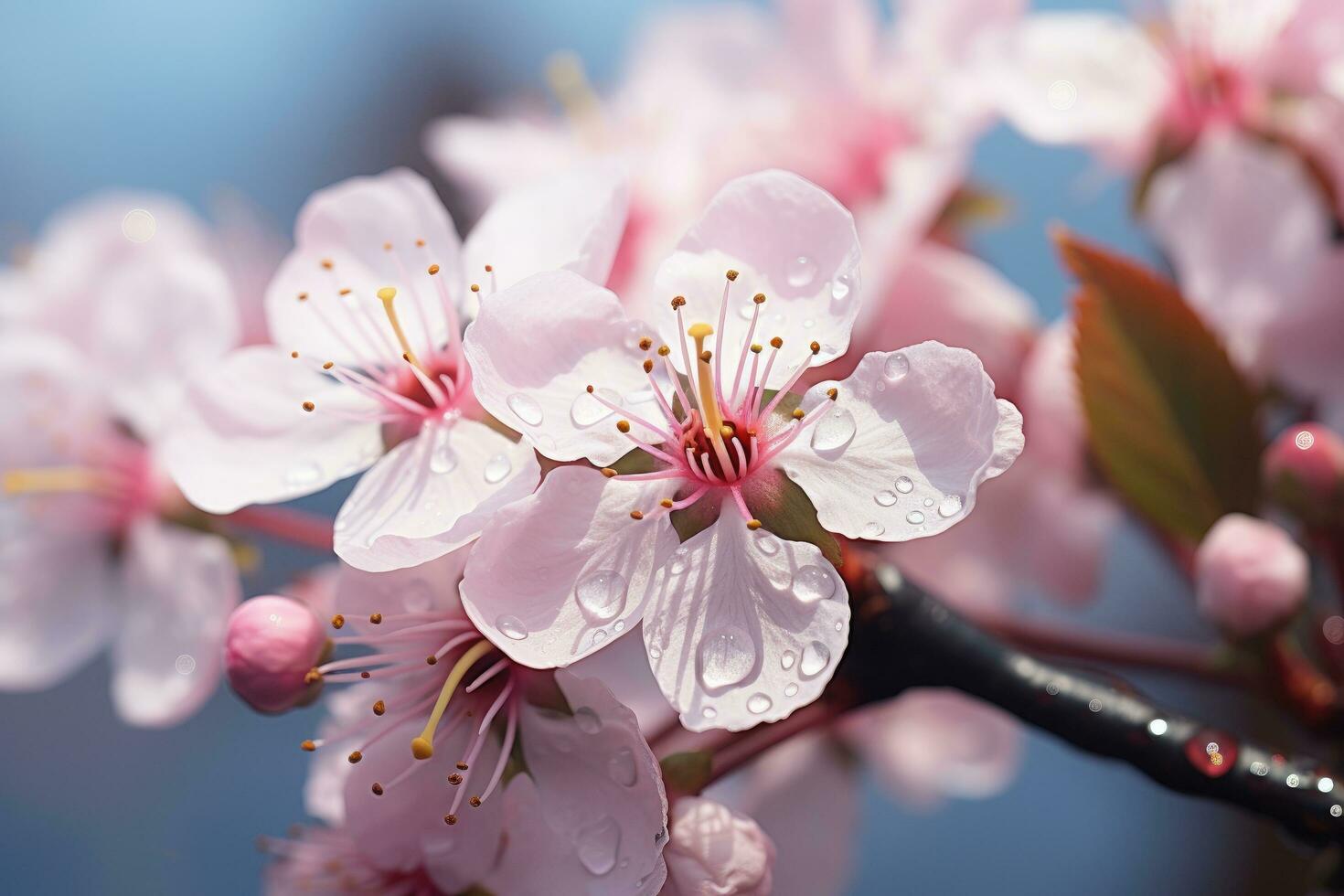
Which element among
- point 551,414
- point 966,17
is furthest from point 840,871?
point 966,17

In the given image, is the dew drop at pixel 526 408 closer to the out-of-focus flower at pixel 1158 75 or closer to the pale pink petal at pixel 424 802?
the pale pink petal at pixel 424 802

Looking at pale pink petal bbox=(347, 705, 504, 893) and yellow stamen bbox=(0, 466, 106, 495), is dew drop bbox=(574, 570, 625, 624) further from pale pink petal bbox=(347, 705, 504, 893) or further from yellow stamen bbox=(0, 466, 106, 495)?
yellow stamen bbox=(0, 466, 106, 495)

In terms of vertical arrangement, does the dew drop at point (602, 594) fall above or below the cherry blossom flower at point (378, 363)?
below

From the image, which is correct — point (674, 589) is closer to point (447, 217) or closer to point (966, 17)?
point (447, 217)

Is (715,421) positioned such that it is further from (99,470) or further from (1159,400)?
(99,470)

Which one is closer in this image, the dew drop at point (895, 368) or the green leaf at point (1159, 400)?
the dew drop at point (895, 368)

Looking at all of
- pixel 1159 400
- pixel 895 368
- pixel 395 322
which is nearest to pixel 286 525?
pixel 395 322

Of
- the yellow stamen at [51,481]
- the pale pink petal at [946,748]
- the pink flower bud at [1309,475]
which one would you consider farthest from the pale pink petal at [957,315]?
the yellow stamen at [51,481]
